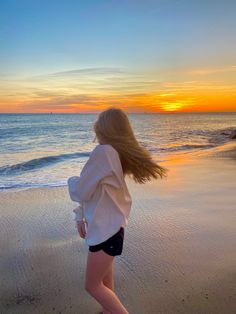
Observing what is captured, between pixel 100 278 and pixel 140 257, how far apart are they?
5.29 ft

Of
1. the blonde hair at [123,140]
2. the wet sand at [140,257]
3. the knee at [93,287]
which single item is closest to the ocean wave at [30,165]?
the wet sand at [140,257]

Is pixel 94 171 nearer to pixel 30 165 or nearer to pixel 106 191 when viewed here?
pixel 106 191

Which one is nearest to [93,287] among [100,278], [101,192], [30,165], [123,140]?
[100,278]

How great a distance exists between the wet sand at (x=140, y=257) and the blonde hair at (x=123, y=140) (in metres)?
1.40

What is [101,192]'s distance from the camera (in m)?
2.42

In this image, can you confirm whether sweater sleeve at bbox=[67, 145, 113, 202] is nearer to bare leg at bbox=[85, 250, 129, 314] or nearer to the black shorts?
the black shorts

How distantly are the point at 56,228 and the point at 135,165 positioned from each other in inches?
119

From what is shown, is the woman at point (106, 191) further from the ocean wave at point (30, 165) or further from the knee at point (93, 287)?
the ocean wave at point (30, 165)

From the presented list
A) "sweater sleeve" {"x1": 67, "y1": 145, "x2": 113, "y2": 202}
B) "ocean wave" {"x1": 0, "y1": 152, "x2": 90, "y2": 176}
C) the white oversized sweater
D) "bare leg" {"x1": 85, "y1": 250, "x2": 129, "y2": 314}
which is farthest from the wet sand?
"ocean wave" {"x1": 0, "y1": 152, "x2": 90, "y2": 176}

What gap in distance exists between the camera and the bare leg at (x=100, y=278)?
2459 millimetres

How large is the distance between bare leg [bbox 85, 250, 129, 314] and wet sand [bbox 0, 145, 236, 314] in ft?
1.85

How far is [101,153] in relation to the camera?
232cm

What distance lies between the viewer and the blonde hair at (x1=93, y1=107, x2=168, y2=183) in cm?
245

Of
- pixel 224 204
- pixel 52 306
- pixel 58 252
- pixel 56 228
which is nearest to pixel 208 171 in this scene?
pixel 224 204
